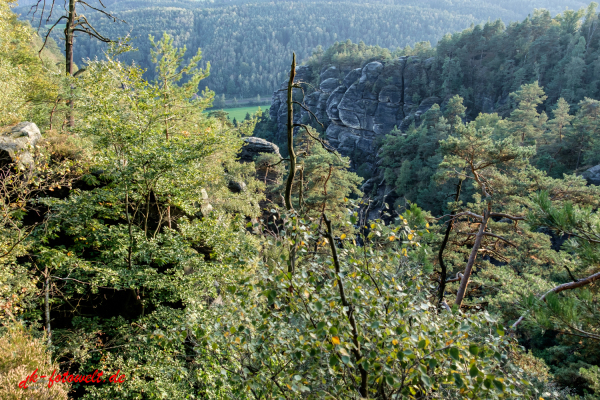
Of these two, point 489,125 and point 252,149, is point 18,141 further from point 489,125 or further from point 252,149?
point 489,125

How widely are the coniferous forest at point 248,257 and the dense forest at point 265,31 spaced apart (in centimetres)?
12190

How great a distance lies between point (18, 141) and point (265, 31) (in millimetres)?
181113

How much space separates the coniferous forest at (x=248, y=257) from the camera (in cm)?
232

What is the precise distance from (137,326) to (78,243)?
2.23 meters

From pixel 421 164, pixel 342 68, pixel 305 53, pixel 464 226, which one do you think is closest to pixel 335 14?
pixel 305 53

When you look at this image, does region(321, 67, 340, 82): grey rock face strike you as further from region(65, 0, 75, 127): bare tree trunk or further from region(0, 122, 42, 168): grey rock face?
region(0, 122, 42, 168): grey rock face

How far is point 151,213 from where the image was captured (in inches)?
346

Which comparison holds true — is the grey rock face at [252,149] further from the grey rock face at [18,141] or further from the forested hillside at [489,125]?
the grey rock face at [18,141]

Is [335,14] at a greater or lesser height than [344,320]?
greater

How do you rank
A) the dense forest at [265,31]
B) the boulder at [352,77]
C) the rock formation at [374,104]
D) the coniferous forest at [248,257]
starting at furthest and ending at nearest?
1. the dense forest at [265,31]
2. the boulder at [352,77]
3. the rock formation at [374,104]
4. the coniferous forest at [248,257]

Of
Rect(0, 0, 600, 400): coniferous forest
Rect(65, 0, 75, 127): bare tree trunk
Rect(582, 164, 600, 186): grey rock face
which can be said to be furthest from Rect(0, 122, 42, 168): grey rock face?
Rect(582, 164, 600, 186): grey rock face

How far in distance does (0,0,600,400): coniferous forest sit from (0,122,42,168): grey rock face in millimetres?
59

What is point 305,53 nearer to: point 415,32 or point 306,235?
point 415,32

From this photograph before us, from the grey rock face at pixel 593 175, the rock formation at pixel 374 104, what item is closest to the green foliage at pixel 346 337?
the grey rock face at pixel 593 175
